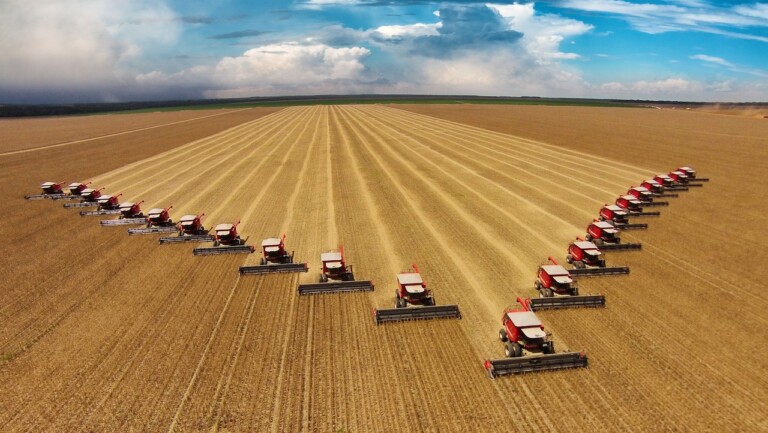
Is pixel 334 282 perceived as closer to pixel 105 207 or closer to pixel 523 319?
pixel 523 319

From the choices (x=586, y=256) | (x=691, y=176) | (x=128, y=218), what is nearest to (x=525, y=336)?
(x=586, y=256)

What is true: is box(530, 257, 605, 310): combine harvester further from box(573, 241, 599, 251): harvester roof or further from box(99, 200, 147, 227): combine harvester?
box(99, 200, 147, 227): combine harvester

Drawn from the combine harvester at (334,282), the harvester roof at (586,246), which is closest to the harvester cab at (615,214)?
the harvester roof at (586,246)

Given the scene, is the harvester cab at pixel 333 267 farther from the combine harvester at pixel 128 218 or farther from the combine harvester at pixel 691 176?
the combine harvester at pixel 691 176

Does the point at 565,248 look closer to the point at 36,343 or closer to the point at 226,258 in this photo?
the point at 226,258

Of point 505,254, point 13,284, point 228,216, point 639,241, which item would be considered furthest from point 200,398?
point 639,241
